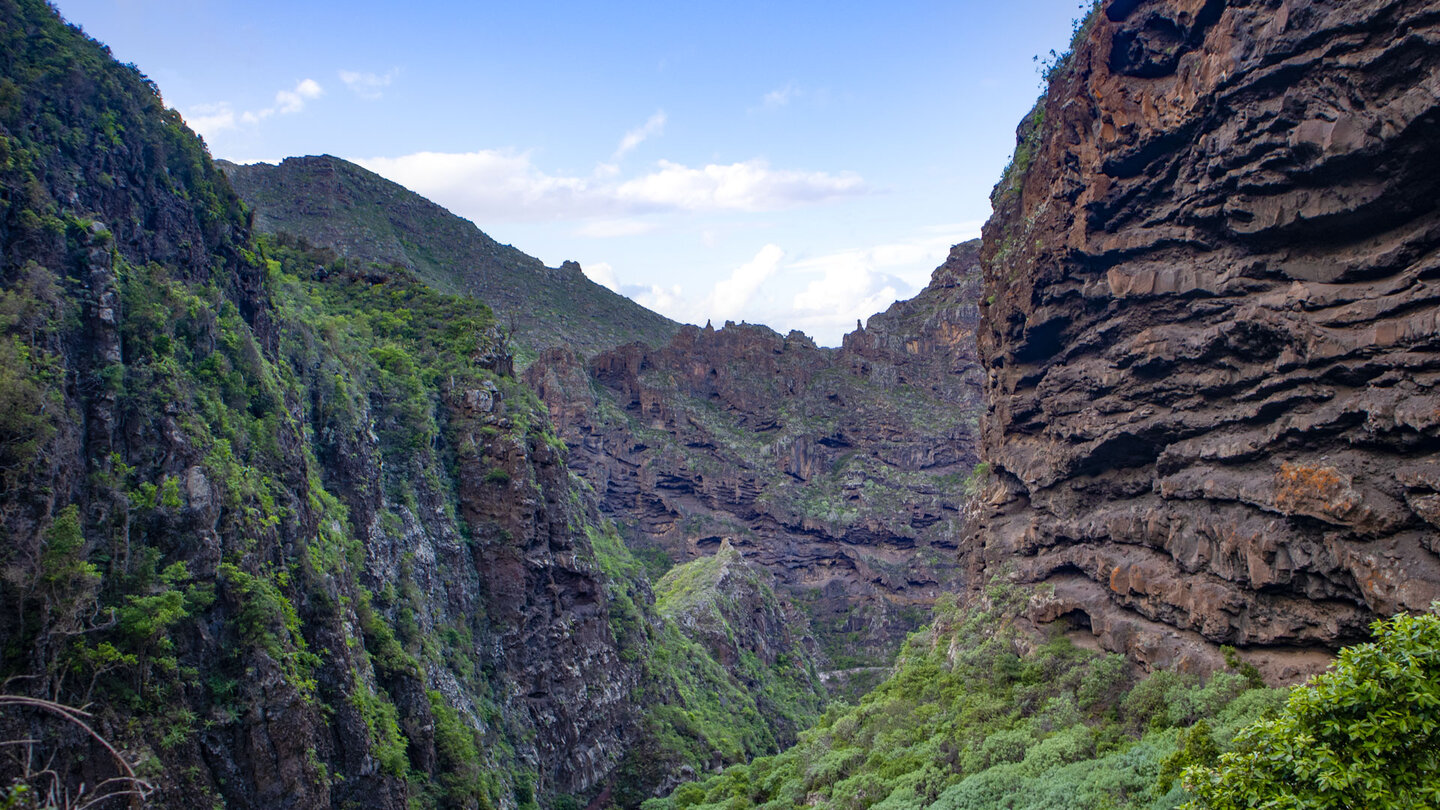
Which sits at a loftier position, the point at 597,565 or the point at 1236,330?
the point at 1236,330

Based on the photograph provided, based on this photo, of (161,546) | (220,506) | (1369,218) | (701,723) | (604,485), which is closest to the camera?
(1369,218)

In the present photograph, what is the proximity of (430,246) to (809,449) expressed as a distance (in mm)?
53856

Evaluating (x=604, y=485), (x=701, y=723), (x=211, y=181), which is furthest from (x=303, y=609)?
(x=604, y=485)

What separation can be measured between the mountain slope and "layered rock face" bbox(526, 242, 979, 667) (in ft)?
35.2

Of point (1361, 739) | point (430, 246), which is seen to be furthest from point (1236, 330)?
point (430, 246)

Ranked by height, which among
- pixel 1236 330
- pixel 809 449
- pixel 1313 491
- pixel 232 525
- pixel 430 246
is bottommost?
pixel 232 525

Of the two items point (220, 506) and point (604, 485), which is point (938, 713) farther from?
point (604, 485)

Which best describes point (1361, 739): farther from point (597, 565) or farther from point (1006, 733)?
point (597, 565)

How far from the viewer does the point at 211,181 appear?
32875 millimetres

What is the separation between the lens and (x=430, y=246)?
11300 centimetres

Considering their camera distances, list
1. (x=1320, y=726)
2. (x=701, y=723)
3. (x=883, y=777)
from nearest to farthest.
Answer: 1. (x=1320, y=726)
2. (x=883, y=777)
3. (x=701, y=723)

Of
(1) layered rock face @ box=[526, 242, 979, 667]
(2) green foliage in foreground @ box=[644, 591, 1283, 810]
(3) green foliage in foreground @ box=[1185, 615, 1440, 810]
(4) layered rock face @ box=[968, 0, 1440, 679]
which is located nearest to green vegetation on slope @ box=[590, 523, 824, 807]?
(2) green foliage in foreground @ box=[644, 591, 1283, 810]

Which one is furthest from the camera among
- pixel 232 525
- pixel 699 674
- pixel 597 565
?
pixel 699 674

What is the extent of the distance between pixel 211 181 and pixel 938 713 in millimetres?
32023
